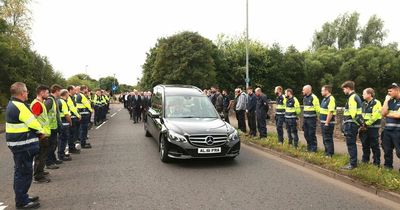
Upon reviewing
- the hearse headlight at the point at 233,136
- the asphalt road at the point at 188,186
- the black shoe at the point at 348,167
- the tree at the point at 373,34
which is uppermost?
the tree at the point at 373,34

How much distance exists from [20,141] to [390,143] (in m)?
6.97

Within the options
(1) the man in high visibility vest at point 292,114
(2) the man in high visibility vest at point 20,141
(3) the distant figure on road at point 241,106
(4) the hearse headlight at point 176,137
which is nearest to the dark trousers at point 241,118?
(3) the distant figure on road at point 241,106

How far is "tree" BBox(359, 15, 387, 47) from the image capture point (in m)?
53.6

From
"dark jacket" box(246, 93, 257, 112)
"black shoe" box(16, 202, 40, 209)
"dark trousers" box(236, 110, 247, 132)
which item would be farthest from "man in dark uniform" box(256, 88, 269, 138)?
"black shoe" box(16, 202, 40, 209)

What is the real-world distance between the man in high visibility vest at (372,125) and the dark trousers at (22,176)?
666cm

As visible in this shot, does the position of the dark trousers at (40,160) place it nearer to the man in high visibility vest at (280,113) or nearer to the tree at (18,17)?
the man in high visibility vest at (280,113)

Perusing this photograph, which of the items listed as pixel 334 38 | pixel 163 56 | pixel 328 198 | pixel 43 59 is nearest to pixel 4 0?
pixel 43 59

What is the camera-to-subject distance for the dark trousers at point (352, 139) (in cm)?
779

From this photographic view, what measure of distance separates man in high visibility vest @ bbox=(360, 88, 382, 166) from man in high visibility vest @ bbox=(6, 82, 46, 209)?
664 centimetres

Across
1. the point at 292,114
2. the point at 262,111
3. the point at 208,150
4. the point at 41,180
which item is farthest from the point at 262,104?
the point at 41,180

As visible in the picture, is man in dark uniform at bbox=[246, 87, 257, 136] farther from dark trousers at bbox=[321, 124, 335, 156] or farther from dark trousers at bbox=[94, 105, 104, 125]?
dark trousers at bbox=[94, 105, 104, 125]

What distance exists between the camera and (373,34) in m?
55.1

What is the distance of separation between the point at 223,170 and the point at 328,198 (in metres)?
2.67

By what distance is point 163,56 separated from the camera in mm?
47594
